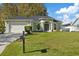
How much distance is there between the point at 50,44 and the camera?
8.09 metres

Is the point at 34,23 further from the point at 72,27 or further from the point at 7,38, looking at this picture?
the point at 72,27

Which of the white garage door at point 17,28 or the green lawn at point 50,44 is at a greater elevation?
the white garage door at point 17,28

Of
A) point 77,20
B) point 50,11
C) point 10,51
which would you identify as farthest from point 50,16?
point 10,51

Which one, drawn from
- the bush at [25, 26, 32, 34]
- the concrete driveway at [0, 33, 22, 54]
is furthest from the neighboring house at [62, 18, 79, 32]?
the concrete driveway at [0, 33, 22, 54]

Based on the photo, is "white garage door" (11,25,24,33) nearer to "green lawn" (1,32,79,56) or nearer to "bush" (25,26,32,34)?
"bush" (25,26,32,34)

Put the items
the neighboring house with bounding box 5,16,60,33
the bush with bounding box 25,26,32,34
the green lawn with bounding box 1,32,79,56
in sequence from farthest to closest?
the neighboring house with bounding box 5,16,60,33 < the bush with bounding box 25,26,32,34 < the green lawn with bounding box 1,32,79,56

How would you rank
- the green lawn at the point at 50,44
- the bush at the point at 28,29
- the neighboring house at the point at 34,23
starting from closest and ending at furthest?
1. the green lawn at the point at 50,44
2. the bush at the point at 28,29
3. the neighboring house at the point at 34,23

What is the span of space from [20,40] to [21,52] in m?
0.31

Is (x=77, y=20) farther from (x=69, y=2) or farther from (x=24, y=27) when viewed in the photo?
(x=24, y=27)

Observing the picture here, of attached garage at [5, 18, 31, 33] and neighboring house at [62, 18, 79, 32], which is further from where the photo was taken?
attached garage at [5, 18, 31, 33]

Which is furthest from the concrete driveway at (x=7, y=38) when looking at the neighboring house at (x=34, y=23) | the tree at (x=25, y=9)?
the tree at (x=25, y=9)

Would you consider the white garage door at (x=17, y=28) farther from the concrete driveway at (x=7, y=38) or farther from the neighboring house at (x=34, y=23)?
the concrete driveway at (x=7, y=38)

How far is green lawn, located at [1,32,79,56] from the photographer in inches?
314

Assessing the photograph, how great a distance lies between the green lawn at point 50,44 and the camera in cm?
799
